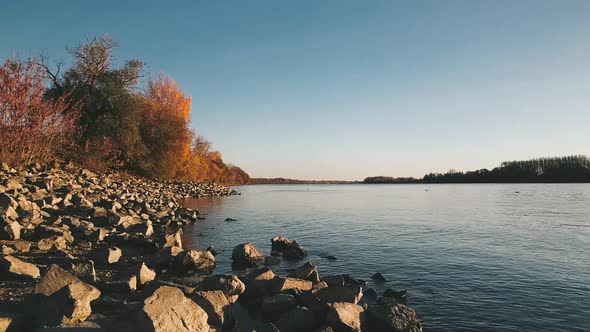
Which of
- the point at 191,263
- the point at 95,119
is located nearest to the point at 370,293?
the point at 191,263

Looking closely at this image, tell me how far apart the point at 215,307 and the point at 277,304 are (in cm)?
168

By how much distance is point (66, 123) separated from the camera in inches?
1235

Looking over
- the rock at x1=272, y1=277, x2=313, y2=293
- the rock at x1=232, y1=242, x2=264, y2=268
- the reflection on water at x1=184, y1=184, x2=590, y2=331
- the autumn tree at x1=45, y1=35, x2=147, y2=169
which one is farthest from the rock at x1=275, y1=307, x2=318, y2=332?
the autumn tree at x1=45, y1=35, x2=147, y2=169

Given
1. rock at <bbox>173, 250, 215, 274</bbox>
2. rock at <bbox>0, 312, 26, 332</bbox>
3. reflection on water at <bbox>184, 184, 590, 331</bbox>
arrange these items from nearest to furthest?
rock at <bbox>0, 312, 26, 332</bbox> < reflection on water at <bbox>184, 184, 590, 331</bbox> < rock at <bbox>173, 250, 215, 274</bbox>

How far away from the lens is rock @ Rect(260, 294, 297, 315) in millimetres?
8562

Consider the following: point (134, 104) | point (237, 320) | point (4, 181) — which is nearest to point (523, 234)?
point (237, 320)

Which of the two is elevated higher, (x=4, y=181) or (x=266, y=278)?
(x=4, y=181)

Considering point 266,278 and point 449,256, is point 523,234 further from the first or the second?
point 266,278

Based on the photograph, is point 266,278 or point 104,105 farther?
point 104,105

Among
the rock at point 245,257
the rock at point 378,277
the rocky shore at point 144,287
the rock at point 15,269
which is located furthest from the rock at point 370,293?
the rock at point 15,269

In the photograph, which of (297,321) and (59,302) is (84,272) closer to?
(59,302)

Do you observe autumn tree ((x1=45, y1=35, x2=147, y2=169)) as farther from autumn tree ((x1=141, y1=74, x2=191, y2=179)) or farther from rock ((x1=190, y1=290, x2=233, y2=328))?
rock ((x1=190, y1=290, x2=233, y2=328))

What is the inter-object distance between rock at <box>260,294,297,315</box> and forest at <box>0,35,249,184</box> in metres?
23.9

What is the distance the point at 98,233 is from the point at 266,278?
818 cm
